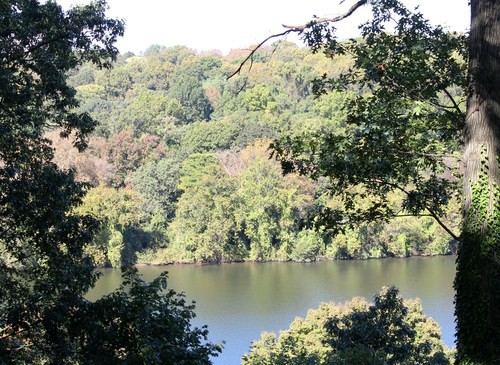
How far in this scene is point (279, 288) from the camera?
24766 millimetres

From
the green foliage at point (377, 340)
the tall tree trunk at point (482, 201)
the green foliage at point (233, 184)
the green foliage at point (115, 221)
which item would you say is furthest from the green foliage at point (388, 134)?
the green foliage at point (115, 221)

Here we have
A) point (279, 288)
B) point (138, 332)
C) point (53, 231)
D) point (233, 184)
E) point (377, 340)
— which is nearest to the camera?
point (138, 332)

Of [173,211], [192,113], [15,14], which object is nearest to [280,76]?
[192,113]

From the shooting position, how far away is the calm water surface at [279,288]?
18484mm

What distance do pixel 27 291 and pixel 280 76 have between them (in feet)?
168

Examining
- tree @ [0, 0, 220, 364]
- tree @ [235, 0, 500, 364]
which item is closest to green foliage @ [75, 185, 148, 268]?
tree @ [0, 0, 220, 364]

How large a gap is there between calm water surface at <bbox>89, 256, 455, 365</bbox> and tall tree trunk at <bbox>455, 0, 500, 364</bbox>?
11.0 meters

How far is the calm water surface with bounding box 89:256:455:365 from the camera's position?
18.5 m

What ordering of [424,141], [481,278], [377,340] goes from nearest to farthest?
[481,278]
[424,141]
[377,340]

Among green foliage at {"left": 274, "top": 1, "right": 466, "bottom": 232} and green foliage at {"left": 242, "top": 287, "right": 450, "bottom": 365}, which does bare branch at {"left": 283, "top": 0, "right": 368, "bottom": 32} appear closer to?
green foliage at {"left": 274, "top": 1, "right": 466, "bottom": 232}

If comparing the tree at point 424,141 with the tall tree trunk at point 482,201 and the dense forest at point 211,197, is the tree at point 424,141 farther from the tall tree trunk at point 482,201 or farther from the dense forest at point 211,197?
the dense forest at point 211,197

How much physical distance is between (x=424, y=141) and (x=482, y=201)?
3.94 ft

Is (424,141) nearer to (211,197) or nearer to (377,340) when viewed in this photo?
(377,340)

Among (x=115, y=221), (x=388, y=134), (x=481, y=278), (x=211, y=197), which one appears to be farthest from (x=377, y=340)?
(x=211, y=197)
